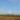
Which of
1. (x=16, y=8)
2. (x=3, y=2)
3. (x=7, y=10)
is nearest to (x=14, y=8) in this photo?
A: (x=16, y=8)

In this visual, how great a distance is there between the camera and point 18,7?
489mm

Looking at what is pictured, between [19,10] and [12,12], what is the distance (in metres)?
0.14

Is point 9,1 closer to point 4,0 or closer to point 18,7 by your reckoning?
point 4,0

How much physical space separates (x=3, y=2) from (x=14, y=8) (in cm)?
25

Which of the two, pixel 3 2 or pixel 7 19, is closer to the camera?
pixel 7 19

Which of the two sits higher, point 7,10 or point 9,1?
point 9,1

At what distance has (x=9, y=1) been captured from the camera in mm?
494

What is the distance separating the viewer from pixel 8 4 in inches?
19.5

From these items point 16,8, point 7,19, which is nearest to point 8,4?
point 16,8

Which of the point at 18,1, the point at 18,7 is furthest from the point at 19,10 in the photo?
the point at 18,1

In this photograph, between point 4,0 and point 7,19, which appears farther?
point 4,0

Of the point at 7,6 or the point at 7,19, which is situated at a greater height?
the point at 7,6

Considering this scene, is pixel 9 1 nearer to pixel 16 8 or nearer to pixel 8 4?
pixel 8 4

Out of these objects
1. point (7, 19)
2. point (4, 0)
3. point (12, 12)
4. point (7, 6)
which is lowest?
point (7, 19)
